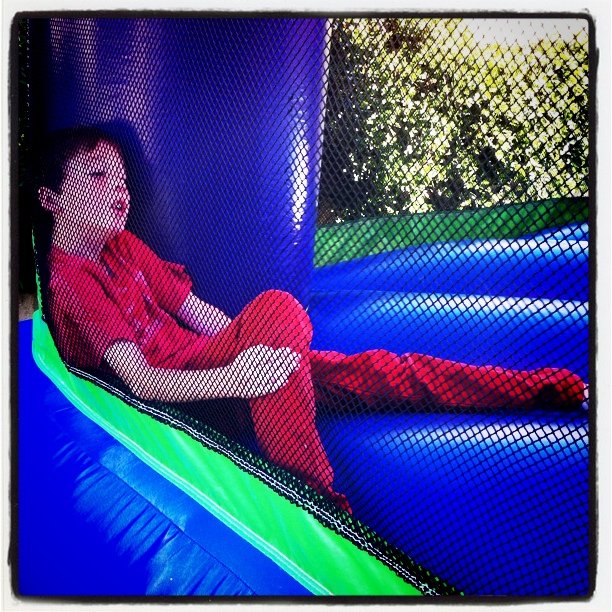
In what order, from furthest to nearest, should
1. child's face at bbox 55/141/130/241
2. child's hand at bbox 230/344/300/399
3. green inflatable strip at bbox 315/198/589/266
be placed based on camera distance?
child's face at bbox 55/141/130/241 → child's hand at bbox 230/344/300/399 → green inflatable strip at bbox 315/198/589/266

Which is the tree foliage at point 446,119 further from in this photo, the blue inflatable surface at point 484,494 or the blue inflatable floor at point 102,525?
→ the blue inflatable floor at point 102,525

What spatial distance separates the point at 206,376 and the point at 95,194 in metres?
0.52

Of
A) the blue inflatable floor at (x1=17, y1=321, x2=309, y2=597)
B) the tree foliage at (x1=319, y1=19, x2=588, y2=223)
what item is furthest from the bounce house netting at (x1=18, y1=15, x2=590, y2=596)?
the blue inflatable floor at (x1=17, y1=321, x2=309, y2=597)

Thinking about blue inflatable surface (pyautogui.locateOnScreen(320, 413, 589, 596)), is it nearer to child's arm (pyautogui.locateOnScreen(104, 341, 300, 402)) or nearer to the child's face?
child's arm (pyautogui.locateOnScreen(104, 341, 300, 402))

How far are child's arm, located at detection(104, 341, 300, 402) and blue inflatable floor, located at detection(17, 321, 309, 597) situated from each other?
16 centimetres

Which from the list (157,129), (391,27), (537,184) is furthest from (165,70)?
(537,184)

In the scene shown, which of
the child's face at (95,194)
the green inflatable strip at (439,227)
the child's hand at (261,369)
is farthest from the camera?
the child's face at (95,194)

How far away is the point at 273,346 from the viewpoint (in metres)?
1.55

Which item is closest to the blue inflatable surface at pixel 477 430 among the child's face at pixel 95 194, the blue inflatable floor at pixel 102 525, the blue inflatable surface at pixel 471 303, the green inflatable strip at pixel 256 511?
the blue inflatable surface at pixel 471 303

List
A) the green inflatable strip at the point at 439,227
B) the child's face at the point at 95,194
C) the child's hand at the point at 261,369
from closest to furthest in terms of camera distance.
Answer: the green inflatable strip at the point at 439,227 < the child's hand at the point at 261,369 < the child's face at the point at 95,194

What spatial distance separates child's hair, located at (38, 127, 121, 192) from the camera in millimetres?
→ 1661

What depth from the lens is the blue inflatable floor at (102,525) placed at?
61.2 inches

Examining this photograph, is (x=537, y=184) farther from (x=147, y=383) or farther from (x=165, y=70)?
(x=147, y=383)

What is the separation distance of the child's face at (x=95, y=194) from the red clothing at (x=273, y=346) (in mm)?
60
